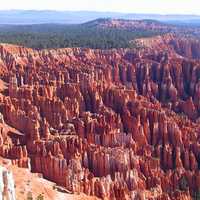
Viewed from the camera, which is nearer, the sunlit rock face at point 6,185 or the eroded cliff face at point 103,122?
the sunlit rock face at point 6,185

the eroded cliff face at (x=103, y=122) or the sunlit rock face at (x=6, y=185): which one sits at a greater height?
the sunlit rock face at (x=6, y=185)

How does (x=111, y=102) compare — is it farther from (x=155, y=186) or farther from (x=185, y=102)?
(x=155, y=186)

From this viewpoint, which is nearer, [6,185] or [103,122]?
[6,185]

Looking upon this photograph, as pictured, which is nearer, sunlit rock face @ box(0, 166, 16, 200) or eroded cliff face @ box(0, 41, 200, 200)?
sunlit rock face @ box(0, 166, 16, 200)

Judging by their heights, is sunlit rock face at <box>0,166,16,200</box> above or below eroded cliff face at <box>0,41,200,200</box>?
above

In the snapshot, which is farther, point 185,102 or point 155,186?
point 185,102

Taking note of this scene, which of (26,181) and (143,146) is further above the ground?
(26,181)

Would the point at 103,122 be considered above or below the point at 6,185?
below

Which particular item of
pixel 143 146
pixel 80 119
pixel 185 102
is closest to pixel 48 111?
pixel 80 119
